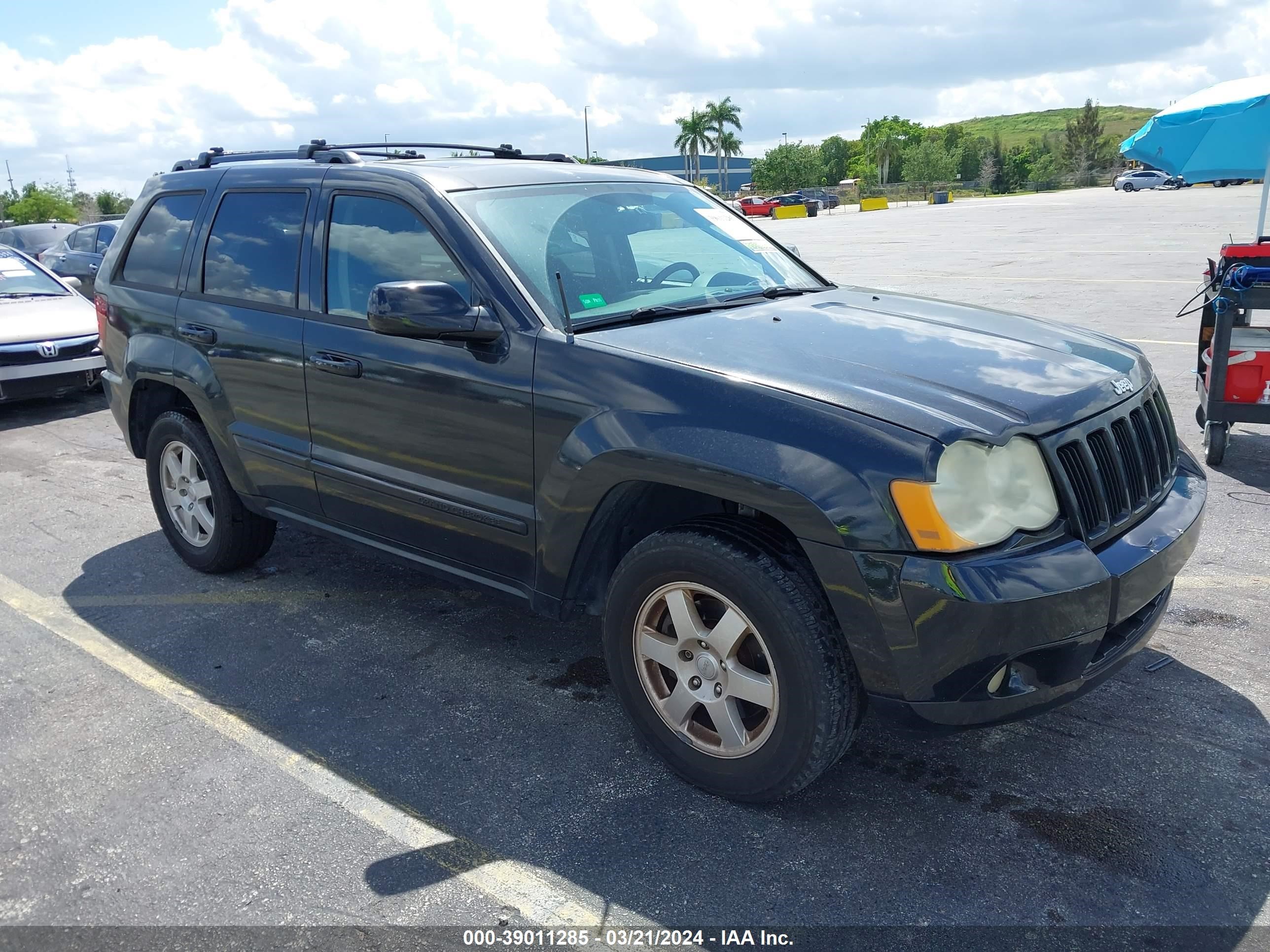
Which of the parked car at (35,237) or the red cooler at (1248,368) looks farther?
the parked car at (35,237)

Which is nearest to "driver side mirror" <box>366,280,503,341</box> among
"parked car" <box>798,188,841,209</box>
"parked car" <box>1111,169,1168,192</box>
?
"parked car" <box>798,188,841,209</box>

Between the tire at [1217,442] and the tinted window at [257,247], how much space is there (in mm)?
5150

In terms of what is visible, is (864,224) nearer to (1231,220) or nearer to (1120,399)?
(1231,220)

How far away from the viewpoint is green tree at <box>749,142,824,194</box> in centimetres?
11300

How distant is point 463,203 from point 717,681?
1.88m

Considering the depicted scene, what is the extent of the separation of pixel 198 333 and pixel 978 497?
3470mm

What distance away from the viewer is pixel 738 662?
120 inches

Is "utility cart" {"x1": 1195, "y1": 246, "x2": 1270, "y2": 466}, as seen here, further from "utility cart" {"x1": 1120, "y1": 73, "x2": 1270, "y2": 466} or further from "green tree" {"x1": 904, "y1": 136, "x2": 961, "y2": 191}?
"green tree" {"x1": 904, "y1": 136, "x2": 961, "y2": 191}

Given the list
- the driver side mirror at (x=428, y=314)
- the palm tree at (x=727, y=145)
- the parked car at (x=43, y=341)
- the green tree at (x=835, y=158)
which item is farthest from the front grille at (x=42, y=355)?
the green tree at (x=835, y=158)

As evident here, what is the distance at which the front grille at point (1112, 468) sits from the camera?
2.86m

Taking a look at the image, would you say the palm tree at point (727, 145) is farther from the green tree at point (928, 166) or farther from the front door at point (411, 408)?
the front door at point (411, 408)

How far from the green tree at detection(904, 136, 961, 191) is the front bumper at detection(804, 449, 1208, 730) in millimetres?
119793

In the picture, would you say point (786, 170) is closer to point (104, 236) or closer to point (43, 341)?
point (104, 236)

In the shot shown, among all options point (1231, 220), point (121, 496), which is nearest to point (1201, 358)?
point (121, 496)
